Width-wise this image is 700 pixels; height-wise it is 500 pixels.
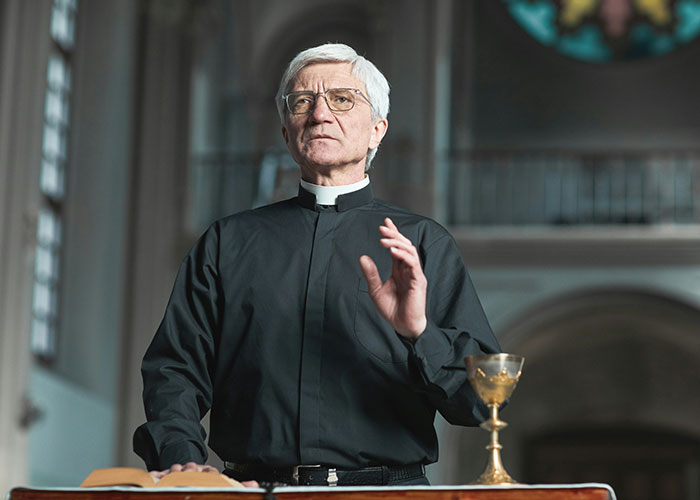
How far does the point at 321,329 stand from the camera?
2.65 meters

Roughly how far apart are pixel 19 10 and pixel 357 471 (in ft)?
25.8

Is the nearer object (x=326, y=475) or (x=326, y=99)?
(x=326, y=475)

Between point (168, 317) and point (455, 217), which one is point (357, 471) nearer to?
point (168, 317)

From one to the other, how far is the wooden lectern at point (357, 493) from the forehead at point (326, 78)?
40.7 inches

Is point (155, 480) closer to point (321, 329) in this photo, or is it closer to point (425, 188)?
point (321, 329)

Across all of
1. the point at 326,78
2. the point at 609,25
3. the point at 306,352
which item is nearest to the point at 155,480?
the point at 306,352

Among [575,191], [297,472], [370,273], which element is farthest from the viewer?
[575,191]

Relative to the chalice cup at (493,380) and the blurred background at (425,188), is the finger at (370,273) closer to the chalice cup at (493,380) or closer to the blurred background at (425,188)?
the chalice cup at (493,380)

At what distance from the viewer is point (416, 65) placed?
1308cm

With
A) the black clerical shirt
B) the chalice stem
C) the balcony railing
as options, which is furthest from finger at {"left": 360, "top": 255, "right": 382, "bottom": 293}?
the balcony railing

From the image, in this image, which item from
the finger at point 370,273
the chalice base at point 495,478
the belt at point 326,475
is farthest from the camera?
the belt at point 326,475

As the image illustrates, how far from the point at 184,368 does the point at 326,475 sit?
39 cm

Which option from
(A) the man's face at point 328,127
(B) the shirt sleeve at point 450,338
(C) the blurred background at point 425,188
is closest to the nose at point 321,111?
(A) the man's face at point 328,127

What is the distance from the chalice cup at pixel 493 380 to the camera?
236cm
